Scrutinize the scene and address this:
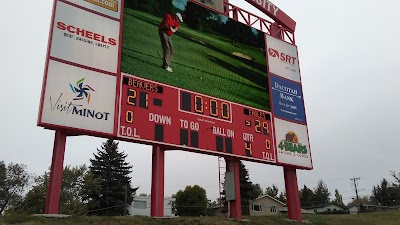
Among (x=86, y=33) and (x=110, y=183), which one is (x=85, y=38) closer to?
(x=86, y=33)

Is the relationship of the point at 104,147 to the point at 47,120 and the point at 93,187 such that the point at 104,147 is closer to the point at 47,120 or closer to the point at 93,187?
the point at 93,187

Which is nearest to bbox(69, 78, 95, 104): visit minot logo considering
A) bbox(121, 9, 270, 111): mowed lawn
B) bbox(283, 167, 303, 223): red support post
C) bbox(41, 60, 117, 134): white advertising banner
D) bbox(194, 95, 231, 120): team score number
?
bbox(41, 60, 117, 134): white advertising banner

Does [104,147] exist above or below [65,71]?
above

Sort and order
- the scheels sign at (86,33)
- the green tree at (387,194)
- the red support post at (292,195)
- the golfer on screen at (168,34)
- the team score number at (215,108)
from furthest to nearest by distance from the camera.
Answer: the green tree at (387,194)
the red support post at (292,195)
the team score number at (215,108)
the golfer on screen at (168,34)
the scheels sign at (86,33)

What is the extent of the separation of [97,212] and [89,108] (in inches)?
1177

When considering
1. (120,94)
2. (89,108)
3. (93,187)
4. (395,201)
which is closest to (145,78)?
(120,94)

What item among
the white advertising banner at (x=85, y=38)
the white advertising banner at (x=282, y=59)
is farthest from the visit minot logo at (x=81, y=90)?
the white advertising banner at (x=282, y=59)

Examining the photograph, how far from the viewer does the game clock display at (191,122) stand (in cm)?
1645

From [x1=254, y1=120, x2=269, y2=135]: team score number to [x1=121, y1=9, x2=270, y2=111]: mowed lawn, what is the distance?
85cm

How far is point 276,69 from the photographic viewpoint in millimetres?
23234

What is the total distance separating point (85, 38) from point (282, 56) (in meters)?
12.3

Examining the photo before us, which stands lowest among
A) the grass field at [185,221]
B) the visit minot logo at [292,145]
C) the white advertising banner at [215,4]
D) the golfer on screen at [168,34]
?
the grass field at [185,221]

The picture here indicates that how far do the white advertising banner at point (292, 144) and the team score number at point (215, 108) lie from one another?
349 centimetres

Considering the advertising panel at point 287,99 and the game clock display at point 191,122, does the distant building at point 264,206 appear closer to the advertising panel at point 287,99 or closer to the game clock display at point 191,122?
the advertising panel at point 287,99
